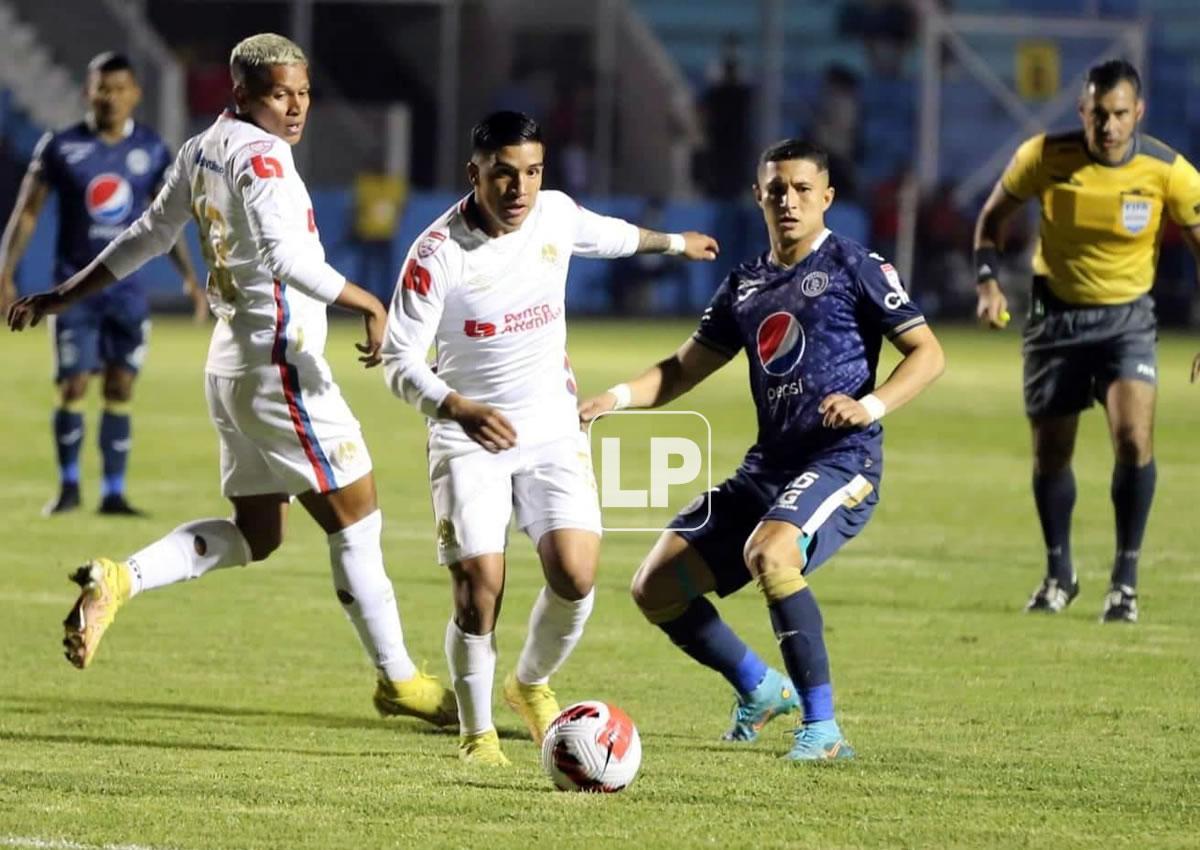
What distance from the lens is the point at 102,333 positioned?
12.8 m

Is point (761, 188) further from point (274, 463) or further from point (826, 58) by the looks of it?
point (826, 58)

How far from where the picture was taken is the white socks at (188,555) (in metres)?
7.36

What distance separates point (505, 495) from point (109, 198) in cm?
627

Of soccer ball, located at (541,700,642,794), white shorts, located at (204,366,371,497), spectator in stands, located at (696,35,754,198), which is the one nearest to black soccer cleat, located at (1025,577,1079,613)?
white shorts, located at (204,366,371,497)

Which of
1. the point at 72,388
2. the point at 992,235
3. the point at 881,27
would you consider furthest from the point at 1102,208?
the point at 881,27

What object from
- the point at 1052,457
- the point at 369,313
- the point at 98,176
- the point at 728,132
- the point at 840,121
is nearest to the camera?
the point at 369,313

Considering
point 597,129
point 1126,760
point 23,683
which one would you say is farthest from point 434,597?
point 597,129

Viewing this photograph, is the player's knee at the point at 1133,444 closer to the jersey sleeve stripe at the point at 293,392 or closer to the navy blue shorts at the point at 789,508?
the navy blue shorts at the point at 789,508

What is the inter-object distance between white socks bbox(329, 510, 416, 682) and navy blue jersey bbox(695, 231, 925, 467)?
1277 millimetres

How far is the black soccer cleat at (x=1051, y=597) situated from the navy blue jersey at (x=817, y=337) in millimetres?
3064

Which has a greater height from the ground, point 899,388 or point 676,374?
point 899,388

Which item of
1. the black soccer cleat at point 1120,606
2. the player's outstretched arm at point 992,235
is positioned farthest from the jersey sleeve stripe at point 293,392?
the black soccer cleat at point 1120,606

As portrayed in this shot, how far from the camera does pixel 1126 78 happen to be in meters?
9.57

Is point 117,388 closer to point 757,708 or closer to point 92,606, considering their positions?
point 92,606
